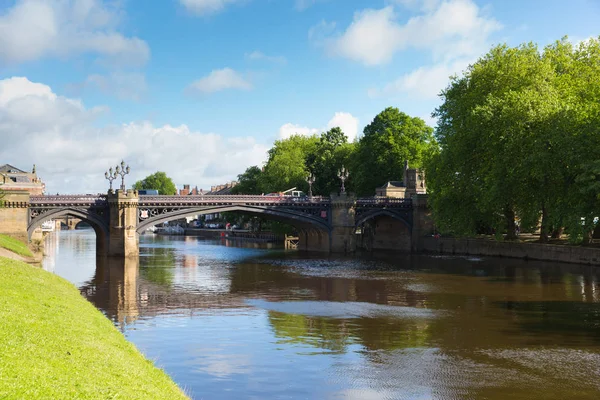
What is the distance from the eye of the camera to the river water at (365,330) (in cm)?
2014

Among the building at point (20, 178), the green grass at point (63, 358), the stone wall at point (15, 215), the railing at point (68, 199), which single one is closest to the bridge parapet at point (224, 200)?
the railing at point (68, 199)

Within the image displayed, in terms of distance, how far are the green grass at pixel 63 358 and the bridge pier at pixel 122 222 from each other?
1833 inches

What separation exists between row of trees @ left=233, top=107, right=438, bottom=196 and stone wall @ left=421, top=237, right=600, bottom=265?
1050cm

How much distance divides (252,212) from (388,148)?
25.5 metres

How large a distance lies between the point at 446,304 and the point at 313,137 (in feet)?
326

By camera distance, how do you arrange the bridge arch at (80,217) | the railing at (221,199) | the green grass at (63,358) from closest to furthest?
the green grass at (63,358) → the bridge arch at (80,217) → the railing at (221,199)

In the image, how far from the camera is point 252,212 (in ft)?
263

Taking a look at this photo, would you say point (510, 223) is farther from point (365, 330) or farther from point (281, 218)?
point (365, 330)

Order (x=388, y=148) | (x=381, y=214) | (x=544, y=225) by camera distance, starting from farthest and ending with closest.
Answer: (x=388, y=148)
(x=381, y=214)
(x=544, y=225)

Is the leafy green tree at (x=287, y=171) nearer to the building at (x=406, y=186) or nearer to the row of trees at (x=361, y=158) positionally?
the row of trees at (x=361, y=158)

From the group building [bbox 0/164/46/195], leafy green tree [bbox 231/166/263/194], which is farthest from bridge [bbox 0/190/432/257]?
leafy green tree [bbox 231/166/263/194]

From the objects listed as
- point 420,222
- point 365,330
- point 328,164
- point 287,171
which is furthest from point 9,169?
point 365,330

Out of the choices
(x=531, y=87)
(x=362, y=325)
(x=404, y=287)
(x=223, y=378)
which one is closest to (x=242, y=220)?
(x=531, y=87)

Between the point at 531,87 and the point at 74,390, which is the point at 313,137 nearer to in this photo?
the point at 531,87
